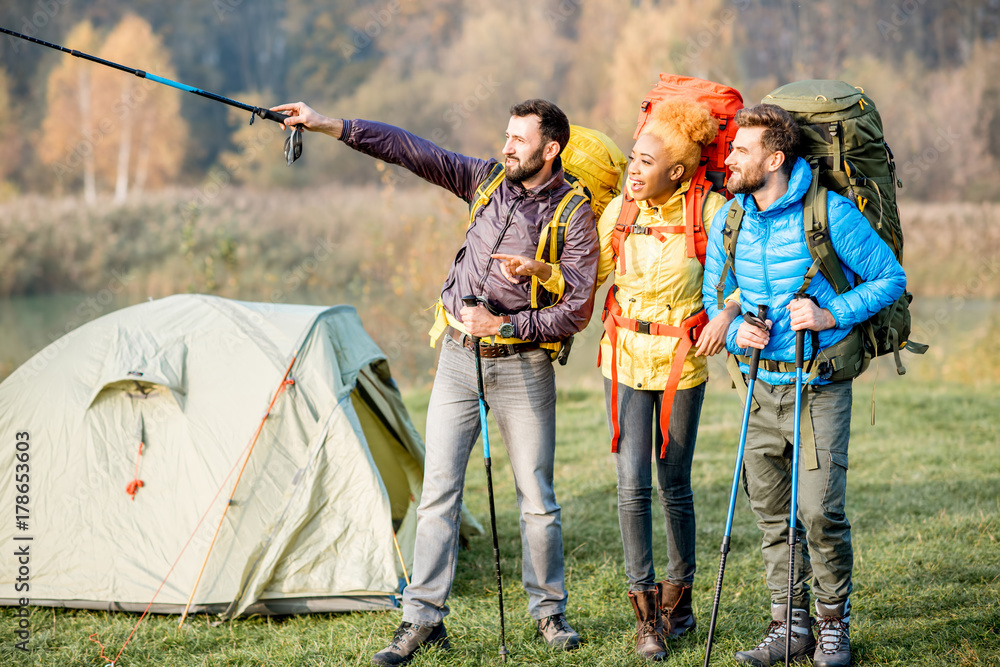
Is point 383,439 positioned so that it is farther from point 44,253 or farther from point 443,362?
point 44,253

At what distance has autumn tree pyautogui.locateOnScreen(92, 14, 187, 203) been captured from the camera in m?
24.5

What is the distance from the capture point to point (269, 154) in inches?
1063

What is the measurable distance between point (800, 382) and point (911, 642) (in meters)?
1.31

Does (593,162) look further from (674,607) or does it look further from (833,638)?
(833,638)

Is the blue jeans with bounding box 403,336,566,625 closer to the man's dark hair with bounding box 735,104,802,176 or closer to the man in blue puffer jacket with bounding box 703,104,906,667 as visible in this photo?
the man in blue puffer jacket with bounding box 703,104,906,667

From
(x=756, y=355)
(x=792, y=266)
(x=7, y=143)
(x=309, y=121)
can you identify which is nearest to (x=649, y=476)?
(x=756, y=355)

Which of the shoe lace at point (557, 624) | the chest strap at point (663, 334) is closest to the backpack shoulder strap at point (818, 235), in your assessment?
the chest strap at point (663, 334)

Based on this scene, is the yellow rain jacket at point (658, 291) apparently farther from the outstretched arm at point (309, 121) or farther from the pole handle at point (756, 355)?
the outstretched arm at point (309, 121)

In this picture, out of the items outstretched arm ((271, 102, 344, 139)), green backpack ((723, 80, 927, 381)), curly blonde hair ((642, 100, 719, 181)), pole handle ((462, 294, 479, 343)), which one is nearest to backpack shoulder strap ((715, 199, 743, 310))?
green backpack ((723, 80, 927, 381))

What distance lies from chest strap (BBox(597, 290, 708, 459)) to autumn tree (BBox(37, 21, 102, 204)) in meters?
24.1

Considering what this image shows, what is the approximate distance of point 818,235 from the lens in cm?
290

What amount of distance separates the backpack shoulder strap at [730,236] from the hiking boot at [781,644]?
3.95 ft

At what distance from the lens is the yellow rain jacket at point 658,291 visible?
3197mm

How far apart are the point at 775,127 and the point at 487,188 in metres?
1.10
